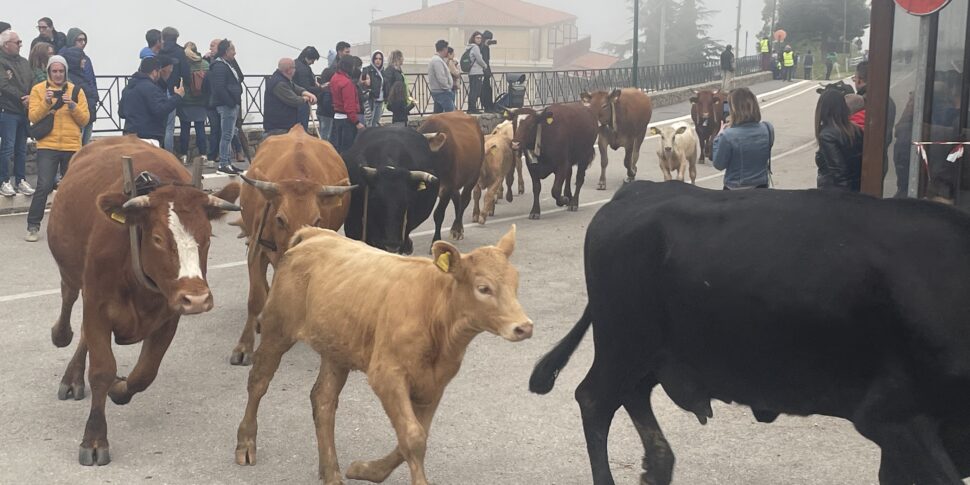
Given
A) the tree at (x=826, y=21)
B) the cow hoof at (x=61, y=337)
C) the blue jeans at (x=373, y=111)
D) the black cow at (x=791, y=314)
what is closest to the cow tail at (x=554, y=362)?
the black cow at (x=791, y=314)

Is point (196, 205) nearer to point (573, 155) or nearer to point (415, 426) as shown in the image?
point (415, 426)

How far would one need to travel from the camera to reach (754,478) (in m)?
5.93

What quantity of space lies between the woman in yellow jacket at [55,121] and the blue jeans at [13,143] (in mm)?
1255

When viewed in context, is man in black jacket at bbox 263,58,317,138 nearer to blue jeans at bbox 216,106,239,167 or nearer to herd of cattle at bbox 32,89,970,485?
blue jeans at bbox 216,106,239,167

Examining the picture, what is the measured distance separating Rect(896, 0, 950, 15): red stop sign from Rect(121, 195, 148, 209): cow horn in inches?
202

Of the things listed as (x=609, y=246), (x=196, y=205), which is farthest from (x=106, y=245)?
(x=609, y=246)

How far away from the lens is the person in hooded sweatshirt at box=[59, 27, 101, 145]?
1459cm

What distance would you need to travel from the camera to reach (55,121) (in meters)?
12.5

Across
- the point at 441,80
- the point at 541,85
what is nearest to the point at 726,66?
the point at 541,85

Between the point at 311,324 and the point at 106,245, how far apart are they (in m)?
1.38

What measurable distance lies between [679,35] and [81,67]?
119 m

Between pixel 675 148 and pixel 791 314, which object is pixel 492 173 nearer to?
pixel 675 148

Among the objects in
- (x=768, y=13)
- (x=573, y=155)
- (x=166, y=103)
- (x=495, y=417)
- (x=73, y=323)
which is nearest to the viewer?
(x=495, y=417)

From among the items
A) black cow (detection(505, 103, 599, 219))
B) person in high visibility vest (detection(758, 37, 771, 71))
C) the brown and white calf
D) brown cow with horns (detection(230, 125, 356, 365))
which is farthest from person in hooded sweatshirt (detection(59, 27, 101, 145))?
person in high visibility vest (detection(758, 37, 771, 71))
